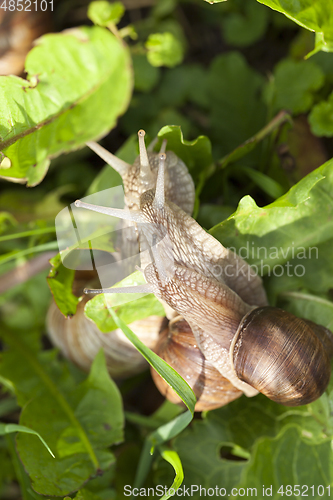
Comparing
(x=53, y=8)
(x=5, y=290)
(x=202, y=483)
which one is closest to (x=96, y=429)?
(x=202, y=483)

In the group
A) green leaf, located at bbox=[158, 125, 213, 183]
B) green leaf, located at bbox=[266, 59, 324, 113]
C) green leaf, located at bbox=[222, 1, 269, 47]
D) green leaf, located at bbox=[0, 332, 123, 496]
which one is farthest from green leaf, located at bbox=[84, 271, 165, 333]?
green leaf, located at bbox=[222, 1, 269, 47]

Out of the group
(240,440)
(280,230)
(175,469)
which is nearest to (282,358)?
(280,230)

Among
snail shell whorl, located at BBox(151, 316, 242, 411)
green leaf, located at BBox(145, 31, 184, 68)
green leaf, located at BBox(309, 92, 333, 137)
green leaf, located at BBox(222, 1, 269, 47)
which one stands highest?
green leaf, located at BBox(222, 1, 269, 47)

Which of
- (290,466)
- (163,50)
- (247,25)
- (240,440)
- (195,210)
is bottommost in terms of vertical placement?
(240,440)

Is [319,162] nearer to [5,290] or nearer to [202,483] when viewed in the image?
[202,483]

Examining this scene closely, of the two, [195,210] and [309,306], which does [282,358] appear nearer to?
[309,306]

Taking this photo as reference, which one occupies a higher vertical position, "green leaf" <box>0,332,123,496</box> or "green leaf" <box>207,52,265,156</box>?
"green leaf" <box>207,52,265,156</box>

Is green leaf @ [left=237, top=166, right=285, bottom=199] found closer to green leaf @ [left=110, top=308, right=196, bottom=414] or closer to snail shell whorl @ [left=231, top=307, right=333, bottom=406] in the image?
snail shell whorl @ [left=231, top=307, right=333, bottom=406]
